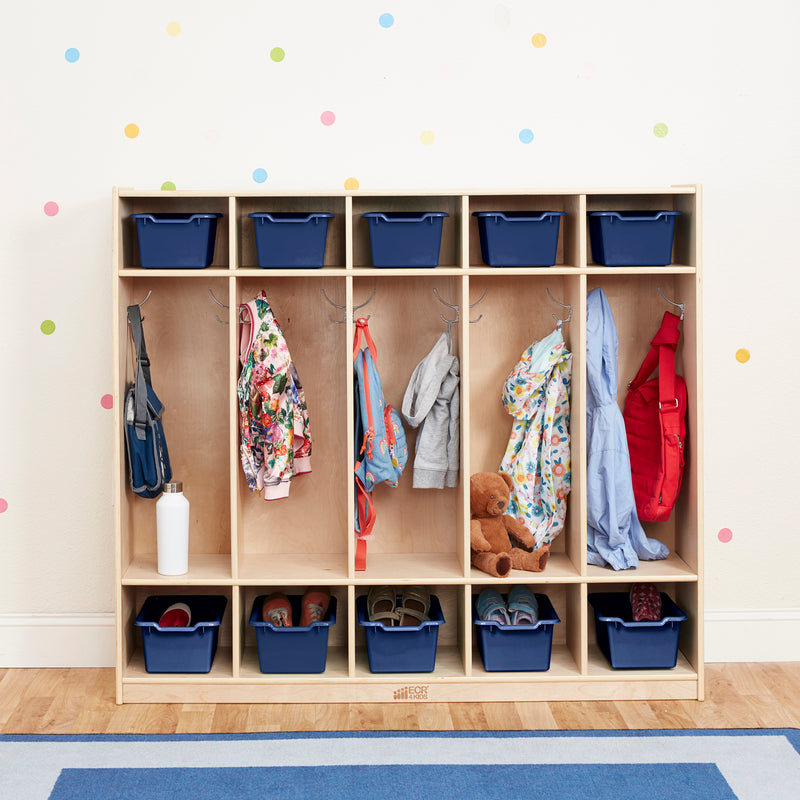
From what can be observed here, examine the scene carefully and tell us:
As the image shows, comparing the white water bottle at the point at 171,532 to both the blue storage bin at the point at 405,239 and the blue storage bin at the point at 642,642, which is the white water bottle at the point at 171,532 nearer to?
the blue storage bin at the point at 405,239

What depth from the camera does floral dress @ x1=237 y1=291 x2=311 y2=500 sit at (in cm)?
276

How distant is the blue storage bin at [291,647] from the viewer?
277 centimetres

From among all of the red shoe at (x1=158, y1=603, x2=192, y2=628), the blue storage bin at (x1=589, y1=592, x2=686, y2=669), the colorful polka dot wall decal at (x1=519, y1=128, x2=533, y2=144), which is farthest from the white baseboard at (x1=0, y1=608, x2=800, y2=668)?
the colorful polka dot wall decal at (x1=519, y1=128, x2=533, y2=144)

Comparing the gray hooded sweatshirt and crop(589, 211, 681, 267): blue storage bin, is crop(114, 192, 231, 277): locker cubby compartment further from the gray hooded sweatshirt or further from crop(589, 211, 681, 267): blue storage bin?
crop(589, 211, 681, 267): blue storage bin

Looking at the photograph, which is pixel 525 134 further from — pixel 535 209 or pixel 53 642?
pixel 53 642

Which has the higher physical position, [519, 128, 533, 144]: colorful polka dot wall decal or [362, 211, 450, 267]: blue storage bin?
[519, 128, 533, 144]: colorful polka dot wall decal

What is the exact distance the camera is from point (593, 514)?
9.34 feet

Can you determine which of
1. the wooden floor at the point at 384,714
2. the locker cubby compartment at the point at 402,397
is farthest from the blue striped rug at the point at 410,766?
the locker cubby compartment at the point at 402,397

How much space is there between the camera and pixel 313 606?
115 inches

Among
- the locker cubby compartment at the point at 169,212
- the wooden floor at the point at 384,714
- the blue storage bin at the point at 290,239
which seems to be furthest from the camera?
the locker cubby compartment at the point at 169,212

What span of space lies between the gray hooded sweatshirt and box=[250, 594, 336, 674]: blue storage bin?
580 mm

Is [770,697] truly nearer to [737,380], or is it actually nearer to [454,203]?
[737,380]

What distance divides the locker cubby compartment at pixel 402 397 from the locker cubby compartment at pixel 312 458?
12cm

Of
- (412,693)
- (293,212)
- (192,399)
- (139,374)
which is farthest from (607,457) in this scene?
(139,374)
